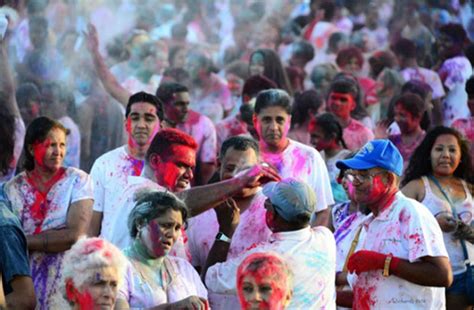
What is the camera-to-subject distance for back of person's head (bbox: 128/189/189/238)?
7.19m

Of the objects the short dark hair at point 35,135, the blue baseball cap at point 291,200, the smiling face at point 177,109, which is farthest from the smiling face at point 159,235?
the smiling face at point 177,109

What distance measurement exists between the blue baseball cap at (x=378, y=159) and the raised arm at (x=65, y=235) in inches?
63.6

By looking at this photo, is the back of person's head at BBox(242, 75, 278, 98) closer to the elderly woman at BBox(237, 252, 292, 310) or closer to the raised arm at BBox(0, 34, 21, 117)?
the raised arm at BBox(0, 34, 21, 117)

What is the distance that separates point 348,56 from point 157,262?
10.5 metres

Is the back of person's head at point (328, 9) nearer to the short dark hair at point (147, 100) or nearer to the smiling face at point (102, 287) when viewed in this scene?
the short dark hair at point (147, 100)

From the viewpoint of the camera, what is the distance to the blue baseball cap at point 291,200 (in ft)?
24.2

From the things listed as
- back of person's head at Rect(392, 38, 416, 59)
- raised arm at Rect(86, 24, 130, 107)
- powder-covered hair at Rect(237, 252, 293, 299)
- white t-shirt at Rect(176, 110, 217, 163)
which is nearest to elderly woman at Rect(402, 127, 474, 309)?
powder-covered hair at Rect(237, 252, 293, 299)

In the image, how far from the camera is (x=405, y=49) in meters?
17.6

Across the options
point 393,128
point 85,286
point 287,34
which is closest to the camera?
point 85,286

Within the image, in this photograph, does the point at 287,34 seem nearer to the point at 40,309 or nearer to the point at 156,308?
the point at 40,309

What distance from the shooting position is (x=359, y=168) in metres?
7.82

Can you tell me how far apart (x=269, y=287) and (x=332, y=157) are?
4593mm

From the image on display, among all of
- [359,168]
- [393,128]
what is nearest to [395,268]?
[359,168]

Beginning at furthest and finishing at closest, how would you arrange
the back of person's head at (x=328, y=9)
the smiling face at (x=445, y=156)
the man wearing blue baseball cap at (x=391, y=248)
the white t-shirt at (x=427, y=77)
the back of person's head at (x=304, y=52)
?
the back of person's head at (x=328, y=9) < the back of person's head at (x=304, y=52) < the white t-shirt at (x=427, y=77) < the smiling face at (x=445, y=156) < the man wearing blue baseball cap at (x=391, y=248)
